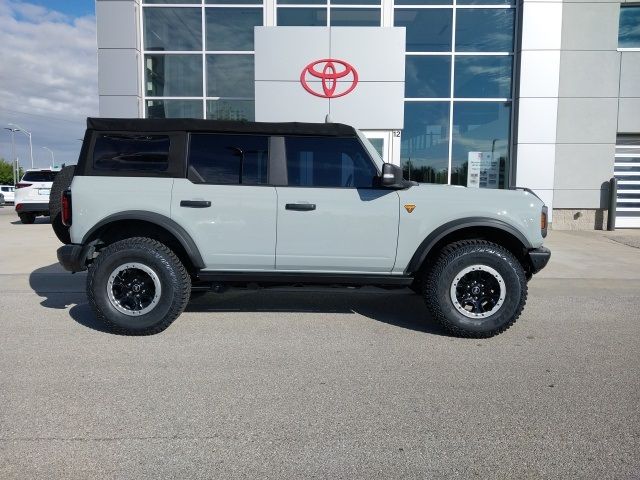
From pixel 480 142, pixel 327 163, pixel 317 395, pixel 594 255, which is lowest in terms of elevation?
pixel 317 395

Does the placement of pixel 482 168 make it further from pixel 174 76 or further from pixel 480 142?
pixel 174 76

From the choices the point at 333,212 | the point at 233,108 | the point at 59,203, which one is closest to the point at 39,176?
the point at 233,108

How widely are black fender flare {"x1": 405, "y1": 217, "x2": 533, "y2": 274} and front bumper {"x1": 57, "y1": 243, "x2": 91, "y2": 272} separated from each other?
10.2ft

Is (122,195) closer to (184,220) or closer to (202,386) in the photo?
(184,220)

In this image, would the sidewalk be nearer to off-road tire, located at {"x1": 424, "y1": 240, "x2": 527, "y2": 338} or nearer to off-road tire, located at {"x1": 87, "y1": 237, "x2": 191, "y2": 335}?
off-road tire, located at {"x1": 424, "y1": 240, "x2": 527, "y2": 338}

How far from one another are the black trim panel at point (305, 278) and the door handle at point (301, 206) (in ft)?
2.06

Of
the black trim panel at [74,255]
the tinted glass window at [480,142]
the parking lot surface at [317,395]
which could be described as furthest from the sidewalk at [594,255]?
the black trim panel at [74,255]

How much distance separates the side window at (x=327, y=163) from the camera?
4.64m

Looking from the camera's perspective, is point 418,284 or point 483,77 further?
point 483,77

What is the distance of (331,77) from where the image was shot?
11.7 metres

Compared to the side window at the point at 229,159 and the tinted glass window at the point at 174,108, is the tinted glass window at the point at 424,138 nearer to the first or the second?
the tinted glass window at the point at 174,108

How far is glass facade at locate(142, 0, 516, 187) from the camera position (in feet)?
41.7

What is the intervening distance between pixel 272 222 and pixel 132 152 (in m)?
1.53

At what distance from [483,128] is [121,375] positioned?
1171 cm
